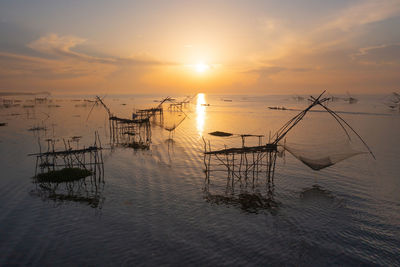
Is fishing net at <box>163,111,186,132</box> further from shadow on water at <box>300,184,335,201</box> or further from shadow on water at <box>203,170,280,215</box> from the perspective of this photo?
shadow on water at <box>300,184,335,201</box>

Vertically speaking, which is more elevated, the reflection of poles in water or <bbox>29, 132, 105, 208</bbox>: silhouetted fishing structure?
<bbox>29, 132, 105, 208</bbox>: silhouetted fishing structure

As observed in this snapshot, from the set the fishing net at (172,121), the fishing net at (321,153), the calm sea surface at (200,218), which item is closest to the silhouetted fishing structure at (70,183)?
the calm sea surface at (200,218)

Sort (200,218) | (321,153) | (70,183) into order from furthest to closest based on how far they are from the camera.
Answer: (321,153) < (70,183) < (200,218)

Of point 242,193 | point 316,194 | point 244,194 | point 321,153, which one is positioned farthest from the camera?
point 321,153

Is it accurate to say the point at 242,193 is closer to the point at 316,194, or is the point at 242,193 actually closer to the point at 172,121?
the point at 316,194

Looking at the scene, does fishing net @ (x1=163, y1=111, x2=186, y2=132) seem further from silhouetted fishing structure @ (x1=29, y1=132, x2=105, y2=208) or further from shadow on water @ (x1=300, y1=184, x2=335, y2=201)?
shadow on water @ (x1=300, y1=184, x2=335, y2=201)

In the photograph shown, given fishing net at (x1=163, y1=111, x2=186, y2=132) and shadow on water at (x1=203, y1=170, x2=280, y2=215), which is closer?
shadow on water at (x1=203, y1=170, x2=280, y2=215)

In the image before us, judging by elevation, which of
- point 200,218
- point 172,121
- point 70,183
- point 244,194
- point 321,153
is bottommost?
point 200,218

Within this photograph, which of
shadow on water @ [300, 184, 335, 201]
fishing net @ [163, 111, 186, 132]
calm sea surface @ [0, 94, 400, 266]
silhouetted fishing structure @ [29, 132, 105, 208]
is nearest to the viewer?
calm sea surface @ [0, 94, 400, 266]

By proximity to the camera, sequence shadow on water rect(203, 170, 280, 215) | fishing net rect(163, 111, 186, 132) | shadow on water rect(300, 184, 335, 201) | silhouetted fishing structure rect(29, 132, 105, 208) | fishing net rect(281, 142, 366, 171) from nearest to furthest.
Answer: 1. shadow on water rect(203, 170, 280, 215)
2. silhouetted fishing structure rect(29, 132, 105, 208)
3. shadow on water rect(300, 184, 335, 201)
4. fishing net rect(281, 142, 366, 171)
5. fishing net rect(163, 111, 186, 132)

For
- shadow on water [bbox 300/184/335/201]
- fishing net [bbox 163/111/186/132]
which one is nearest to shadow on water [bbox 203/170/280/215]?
shadow on water [bbox 300/184/335/201]

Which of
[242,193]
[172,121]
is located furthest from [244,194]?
[172,121]

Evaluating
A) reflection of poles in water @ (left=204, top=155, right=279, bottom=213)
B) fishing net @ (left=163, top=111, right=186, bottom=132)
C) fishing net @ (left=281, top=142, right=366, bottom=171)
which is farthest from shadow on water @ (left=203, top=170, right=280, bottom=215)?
fishing net @ (left=163, top=111, right=186, bottom=132)

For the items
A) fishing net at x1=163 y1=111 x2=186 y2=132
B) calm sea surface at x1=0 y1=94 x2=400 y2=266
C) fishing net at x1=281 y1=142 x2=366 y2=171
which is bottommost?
calm sea surface at x1=0 y1=94 x2=400 y2=266
